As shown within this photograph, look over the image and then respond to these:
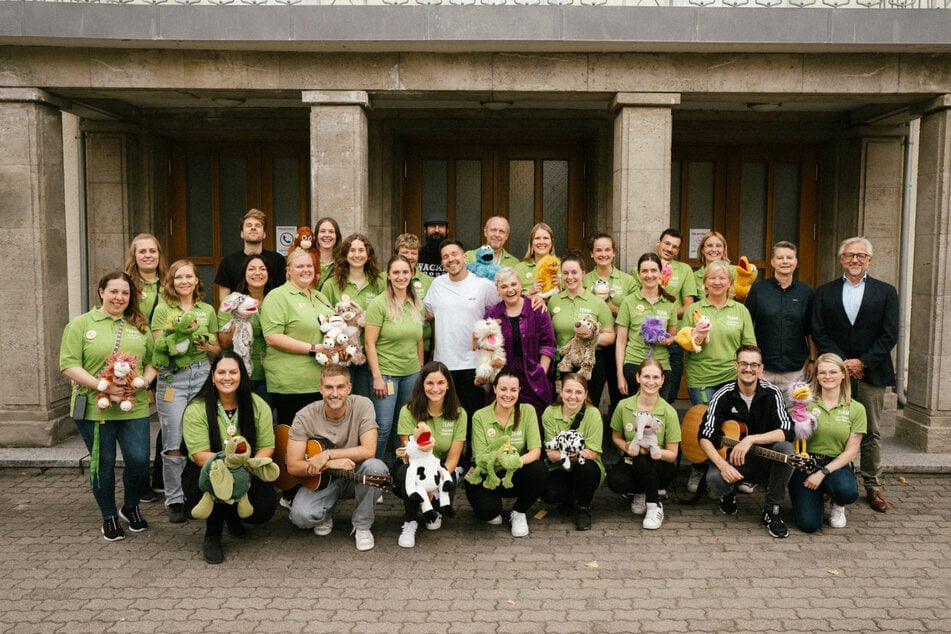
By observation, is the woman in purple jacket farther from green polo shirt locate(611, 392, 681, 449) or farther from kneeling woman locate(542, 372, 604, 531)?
green polo shirt locate(611, 392, 681, 449)

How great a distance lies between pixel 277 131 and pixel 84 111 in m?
2.20

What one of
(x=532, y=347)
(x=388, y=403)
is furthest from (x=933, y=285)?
(x=388, y=403)

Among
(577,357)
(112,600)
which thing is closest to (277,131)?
(577,357)

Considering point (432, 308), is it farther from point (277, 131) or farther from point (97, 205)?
point (97, 205)

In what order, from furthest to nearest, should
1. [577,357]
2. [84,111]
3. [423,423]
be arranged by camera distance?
[84,111] → [577,357] → [423,423]

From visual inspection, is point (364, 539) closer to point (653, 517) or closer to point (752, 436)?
point (653, 517)

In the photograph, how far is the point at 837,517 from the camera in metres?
5.92

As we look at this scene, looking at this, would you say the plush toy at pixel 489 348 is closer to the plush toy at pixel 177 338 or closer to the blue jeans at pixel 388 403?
the blue jeans at pixel 388 403

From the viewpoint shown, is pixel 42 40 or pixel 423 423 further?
pixel 42 40

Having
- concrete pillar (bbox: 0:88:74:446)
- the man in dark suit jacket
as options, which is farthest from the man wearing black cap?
concrete pillar (bbox: 0:88:74:446)

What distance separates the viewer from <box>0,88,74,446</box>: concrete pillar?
24.8 feet

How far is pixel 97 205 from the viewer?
9500 mm

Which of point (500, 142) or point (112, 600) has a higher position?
point (500, 142)

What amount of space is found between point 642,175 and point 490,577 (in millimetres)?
4400
